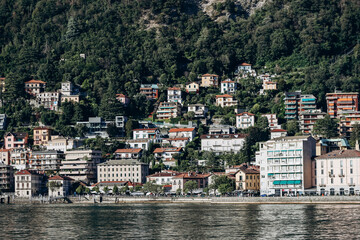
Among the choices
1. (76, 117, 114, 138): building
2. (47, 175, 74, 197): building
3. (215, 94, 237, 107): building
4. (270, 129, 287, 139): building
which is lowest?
(47, 175, 74, 197): building

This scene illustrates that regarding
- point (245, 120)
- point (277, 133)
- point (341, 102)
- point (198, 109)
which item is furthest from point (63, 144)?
point (341, 102)

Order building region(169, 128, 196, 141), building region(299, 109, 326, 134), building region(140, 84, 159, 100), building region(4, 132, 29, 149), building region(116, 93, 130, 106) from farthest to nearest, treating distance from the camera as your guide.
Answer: building region(140, 84, 159, 100), building region(116, 93, 130, 106), building region(4, 132, 29, 149), building region(169, 128, 196, 141), building region(299, 109, 326, 134)

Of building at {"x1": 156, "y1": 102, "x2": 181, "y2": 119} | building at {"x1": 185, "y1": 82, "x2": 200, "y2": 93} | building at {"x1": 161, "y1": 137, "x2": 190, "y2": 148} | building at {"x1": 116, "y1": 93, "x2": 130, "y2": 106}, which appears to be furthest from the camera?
building at {"x1": 185, "y1": 82, "x2": 200, "y2": 93}

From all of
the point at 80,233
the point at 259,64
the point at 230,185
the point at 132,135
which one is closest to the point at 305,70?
the point at 259,64

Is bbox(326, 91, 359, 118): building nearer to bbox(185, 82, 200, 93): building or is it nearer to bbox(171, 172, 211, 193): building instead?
bbox(185, 82, 200, 93): building

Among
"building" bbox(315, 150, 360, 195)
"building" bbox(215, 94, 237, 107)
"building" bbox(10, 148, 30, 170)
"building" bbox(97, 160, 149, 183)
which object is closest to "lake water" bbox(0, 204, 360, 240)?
"building" bbox(315, 150, 360, 195)

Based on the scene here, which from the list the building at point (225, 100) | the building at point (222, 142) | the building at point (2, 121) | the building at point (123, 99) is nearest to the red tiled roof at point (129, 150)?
the building at point (222, 142)

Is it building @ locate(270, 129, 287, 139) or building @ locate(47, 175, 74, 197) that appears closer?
building @ locate(47, 175, 74, 197)
